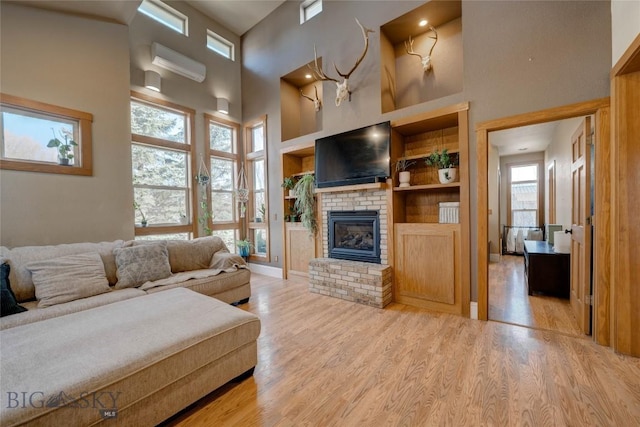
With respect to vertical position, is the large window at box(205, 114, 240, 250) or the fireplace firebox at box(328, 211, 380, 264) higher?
the large window at box(205, 114, 240, 250)

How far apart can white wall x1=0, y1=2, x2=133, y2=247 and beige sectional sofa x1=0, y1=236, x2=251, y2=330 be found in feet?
2.10

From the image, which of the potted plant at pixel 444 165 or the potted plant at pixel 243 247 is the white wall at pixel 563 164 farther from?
the potted plant at pixel 243 247

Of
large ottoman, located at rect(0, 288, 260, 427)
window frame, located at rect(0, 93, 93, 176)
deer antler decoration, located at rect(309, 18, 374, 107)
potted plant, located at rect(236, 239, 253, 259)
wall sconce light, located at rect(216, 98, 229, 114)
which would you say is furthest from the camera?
potted plant, located at rect(236, 239, 253, 259)

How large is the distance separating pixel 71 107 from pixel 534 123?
205 inches

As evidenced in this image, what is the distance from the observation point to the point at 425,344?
2271 millimetres

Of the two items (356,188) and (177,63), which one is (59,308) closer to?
(356,188)

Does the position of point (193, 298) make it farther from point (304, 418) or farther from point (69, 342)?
point (304, 418)

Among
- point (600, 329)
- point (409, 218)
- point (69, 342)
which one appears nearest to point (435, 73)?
point (409, 218)

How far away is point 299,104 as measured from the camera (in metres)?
A: 5.04

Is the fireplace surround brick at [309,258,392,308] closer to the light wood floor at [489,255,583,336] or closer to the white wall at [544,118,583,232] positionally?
the light wood floor at [489,255,583,336]

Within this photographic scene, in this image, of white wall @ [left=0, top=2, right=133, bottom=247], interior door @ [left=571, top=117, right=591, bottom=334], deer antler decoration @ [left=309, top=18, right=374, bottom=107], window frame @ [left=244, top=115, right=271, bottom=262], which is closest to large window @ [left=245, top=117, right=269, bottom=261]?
window frame @ [left=244, top=115, right=271, bottom=262]

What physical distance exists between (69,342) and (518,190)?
835 centimetres

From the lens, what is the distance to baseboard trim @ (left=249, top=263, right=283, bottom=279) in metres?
4.81

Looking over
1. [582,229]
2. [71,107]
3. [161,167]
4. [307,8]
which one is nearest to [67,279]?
[71,107]
